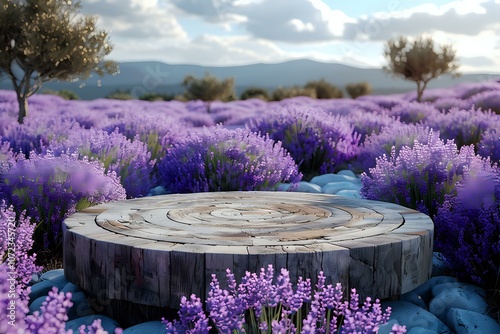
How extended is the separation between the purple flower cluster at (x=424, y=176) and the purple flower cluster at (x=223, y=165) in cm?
115

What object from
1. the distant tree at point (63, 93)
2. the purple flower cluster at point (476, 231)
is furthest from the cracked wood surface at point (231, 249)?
the distant tree at point (63, 93)

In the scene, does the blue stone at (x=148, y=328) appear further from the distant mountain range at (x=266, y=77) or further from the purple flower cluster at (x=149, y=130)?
the distant mountain range at (x=266, y=77)

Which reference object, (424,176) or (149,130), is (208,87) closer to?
(149,130)

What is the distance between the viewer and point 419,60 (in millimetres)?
21531

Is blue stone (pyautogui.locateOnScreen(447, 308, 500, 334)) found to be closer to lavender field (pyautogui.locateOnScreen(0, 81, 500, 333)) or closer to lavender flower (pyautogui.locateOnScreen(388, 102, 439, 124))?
lavender field (pyautogui.locateOnScreen(0, 81, 500, 333))

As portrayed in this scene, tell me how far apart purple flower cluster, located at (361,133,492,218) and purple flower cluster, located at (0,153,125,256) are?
2.00 meters

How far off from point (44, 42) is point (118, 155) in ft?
19.8

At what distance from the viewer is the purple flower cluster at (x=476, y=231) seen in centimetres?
328

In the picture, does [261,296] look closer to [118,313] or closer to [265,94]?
[118,313]

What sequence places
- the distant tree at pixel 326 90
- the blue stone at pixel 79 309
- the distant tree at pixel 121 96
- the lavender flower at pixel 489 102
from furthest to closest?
the distant tree at pixel 326 90
the distant tree at pixel 121 96
the lavender flower at pixel 489 102
the blue stone at pixel 79 309

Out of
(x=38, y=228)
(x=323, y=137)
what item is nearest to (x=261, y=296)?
(x=38, y=228)

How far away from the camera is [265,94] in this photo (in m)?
34.9

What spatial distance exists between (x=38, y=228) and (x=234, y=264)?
1992 mm

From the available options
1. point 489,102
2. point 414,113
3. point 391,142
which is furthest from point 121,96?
point 391,142
